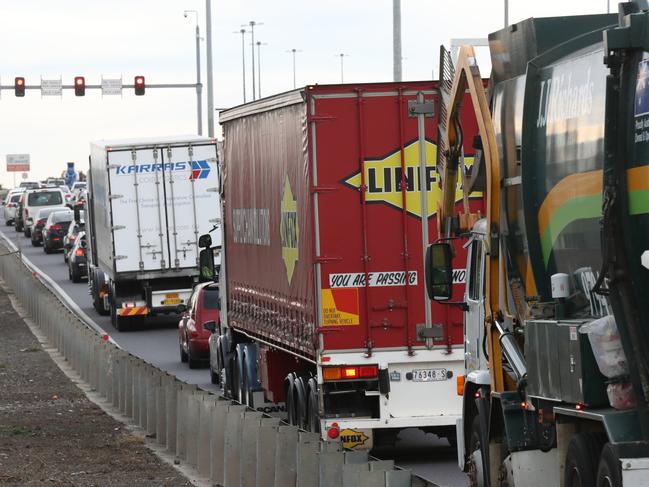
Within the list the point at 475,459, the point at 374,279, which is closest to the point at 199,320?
the point at 374,279

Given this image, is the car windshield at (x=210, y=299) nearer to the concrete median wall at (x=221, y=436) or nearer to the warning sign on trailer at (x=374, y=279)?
the concrete median wall at (x=221, y=436)

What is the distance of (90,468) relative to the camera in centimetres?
1714

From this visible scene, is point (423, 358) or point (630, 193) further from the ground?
point (630, 193)

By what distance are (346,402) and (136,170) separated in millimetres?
19856

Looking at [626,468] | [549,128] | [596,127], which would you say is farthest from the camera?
[549,128]

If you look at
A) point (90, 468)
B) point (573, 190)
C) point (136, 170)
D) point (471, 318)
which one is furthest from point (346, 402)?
point (136, 170)

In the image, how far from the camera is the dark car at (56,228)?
7112 centimetres

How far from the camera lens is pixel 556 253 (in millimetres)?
10406

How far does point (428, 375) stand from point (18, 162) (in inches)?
6937

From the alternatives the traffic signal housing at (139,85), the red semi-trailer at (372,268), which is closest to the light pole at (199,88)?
the traffic signal housing at (139,85)

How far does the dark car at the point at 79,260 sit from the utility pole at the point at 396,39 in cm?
2087

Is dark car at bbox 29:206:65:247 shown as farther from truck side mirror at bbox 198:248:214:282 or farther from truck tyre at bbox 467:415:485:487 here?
truck tyre at bbox 467:415:485:487

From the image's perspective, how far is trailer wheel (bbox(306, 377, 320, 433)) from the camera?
1698cm

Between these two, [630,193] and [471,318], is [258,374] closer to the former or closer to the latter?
[471,318]
